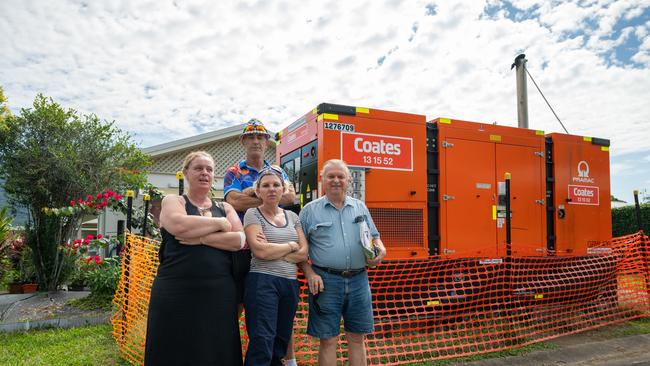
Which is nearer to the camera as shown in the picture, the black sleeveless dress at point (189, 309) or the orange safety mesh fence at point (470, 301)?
the black sleeveless dress at point (189, 309)

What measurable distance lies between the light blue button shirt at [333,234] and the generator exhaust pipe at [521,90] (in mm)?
8676

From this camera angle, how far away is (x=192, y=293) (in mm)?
2465

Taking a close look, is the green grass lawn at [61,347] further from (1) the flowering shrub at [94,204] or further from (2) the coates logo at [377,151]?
(2) the coates logo at [377,151]

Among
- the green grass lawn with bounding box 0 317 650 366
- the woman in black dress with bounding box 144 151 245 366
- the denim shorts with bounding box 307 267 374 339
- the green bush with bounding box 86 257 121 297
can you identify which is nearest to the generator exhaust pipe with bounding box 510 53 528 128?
the green grass lawn with bounding box 0 317 650 366

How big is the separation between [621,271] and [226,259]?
648 cm

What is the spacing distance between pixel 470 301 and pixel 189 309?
3819 mm

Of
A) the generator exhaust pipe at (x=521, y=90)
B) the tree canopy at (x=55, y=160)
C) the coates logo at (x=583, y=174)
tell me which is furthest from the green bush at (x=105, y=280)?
the generator exhaust pipe at (x=521, y=90)

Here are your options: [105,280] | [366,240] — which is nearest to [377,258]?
[366,240]

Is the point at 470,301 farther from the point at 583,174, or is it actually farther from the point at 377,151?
the point at 583,174

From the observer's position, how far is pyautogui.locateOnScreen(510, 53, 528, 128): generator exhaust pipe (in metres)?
10.2

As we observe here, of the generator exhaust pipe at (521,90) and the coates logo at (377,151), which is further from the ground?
the generator exhaust pipe at (521,90)

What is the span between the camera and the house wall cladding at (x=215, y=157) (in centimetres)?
1272

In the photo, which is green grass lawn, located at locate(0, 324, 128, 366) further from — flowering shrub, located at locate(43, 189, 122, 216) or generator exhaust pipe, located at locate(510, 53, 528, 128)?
generator exhaust pipe, located at locate(510, 53, 528, 128)

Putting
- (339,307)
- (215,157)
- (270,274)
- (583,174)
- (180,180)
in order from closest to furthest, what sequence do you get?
(270,274)
(339,307)
(180,180)
(583,174)
(215,157)
